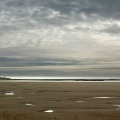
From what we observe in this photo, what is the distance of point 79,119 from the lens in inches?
765

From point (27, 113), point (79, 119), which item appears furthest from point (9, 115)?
point (79, 119)

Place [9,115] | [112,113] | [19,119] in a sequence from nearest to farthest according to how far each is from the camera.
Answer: [19,119] → [9,115] → [112,113]

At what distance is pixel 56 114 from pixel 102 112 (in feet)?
12.3

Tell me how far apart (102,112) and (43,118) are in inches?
208

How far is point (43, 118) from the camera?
1966 centimetres

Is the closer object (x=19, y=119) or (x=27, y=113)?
(x=19, y=119)

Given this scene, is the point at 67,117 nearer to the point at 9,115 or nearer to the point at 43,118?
the point at 43,118

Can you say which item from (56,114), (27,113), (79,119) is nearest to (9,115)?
(27,113)

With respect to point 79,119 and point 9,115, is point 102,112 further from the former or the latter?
point 9,115

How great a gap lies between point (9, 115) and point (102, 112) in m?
7.04

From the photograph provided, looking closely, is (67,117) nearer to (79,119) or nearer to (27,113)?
(79,119)

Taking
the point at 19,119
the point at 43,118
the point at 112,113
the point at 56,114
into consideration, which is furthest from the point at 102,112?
the point at 19,119

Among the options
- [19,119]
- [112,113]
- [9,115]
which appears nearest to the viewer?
[19,119]

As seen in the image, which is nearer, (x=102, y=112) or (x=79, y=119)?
(x=79, y=119)
